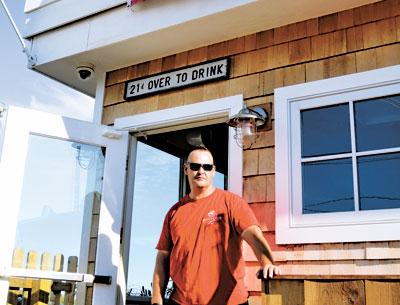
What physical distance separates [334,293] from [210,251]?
91 centimetres

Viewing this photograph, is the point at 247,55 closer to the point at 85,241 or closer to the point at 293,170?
the point at 293,170

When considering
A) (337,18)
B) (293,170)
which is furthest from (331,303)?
(337,18)

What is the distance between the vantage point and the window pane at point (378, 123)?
2.81m

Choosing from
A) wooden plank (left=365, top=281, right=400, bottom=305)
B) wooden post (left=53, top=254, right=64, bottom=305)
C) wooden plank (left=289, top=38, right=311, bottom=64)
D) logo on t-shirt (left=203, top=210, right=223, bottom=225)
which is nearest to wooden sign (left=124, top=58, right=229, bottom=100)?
wooden plank (left=289, top=38, right=311, bottom=64)

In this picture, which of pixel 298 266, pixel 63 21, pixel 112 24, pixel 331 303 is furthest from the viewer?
pixel 63 21

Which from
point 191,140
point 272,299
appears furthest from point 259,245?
point 191,140

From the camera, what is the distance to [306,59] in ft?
10.4

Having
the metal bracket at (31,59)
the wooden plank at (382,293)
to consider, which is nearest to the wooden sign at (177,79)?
the metal bracket at (31,59)

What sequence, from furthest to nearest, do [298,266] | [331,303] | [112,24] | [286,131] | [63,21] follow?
[63,21], [112,24], [286,131], [298,266], [331,303]

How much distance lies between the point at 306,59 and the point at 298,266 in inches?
47.9

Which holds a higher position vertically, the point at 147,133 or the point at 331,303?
the point at 147,133

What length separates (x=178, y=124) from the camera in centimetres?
365

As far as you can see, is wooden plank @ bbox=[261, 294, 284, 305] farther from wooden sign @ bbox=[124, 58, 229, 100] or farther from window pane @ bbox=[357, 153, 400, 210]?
wooden sign @ bbox=[124, 58, 229, 100]

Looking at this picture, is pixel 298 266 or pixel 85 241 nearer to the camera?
pixel 298 266
